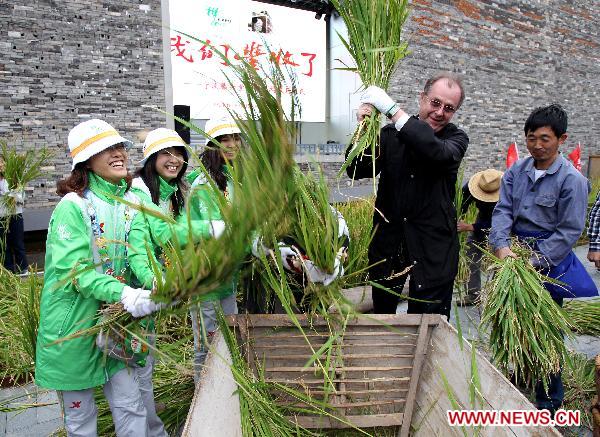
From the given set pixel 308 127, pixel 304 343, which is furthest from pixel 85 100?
pixel 304 343

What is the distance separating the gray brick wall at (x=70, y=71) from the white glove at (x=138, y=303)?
399 cm

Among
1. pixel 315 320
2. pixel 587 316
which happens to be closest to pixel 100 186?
pixel 315 320

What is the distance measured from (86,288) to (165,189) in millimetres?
1067

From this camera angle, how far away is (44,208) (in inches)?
205

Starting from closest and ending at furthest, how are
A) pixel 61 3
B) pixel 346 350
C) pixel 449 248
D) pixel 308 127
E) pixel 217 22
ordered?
pixel 346 350 < pixel 449 248 < pixel 61 3 < pixel 217 22 < pixel 308 127

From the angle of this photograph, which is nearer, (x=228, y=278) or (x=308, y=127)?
(x=228, y=278)

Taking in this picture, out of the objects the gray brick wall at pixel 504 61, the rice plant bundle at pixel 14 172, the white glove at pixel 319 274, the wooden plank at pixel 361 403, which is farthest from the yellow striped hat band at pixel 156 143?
the gray brick wall at pixel 504 61

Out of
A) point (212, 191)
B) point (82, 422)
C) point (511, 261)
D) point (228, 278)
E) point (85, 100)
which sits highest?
point (85, 100)

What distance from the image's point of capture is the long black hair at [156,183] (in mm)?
2443

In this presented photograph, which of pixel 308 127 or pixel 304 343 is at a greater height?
pixel 308 127

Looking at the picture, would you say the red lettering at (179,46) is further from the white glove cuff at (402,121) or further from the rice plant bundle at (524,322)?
the rice plant bundle at (524,322)

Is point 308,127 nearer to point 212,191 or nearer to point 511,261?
point 511,261

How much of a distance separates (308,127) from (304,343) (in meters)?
6.06

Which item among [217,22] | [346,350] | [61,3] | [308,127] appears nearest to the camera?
[346,350]
